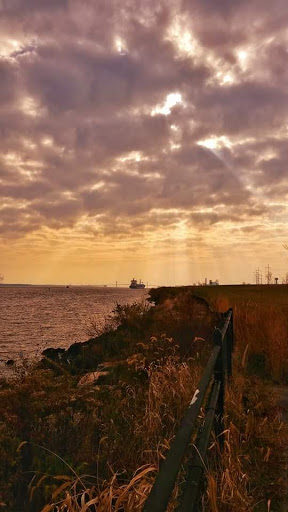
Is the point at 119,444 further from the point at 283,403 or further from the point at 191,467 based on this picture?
the point at 283,403

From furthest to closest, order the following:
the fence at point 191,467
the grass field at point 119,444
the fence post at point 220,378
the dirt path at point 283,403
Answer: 1. the dirt path at point 283,403
2. the fence post at point 220,378
3. the grass field at point 119,444
4. the fence at point 191,467

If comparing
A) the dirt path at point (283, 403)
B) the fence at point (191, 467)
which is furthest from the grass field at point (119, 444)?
the fence at point (191, 467)

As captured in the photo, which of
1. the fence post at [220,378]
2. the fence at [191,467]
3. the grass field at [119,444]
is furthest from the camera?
the fence post at [220,378]

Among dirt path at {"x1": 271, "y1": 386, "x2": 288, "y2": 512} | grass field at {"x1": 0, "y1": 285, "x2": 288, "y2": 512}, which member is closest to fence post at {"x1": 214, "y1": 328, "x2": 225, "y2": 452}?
grass field at {"x1": 0, "y1": 285, "x2": 288, "y2": 512}

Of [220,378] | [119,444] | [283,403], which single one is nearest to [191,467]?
[220,378]

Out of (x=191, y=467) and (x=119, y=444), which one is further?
(x=119, y=444)

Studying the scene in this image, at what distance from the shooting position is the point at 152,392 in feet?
22.5

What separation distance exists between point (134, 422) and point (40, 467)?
1383 mm

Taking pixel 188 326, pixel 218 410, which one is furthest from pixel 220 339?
pixel 188 326

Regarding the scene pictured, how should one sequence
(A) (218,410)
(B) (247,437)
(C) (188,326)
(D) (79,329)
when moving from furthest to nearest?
(D) (79,329)
(C) (188,326)
(B) (247,437)
(A) (218,410)

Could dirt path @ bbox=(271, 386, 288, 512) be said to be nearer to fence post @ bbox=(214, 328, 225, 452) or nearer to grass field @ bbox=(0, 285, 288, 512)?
grass field @ bbox=(0, 285, 288, 512)

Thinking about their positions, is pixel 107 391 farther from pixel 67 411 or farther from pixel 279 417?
pixel 279 417

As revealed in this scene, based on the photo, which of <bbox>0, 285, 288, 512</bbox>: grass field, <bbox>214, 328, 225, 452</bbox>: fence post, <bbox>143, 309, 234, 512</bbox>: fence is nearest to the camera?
<bbox>143, 309, 234, 512</bbox>: fence

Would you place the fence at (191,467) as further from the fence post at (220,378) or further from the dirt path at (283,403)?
the dirt path at (283,403)
